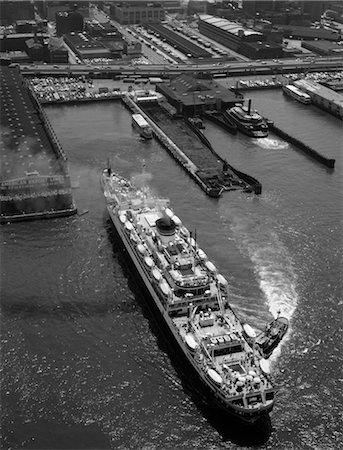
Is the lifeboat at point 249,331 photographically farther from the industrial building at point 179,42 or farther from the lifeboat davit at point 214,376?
the industrial building at point 179,42

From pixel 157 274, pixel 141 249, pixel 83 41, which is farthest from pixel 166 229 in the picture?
pixel 83 41

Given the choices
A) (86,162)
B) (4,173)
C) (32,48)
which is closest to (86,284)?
(4,173)

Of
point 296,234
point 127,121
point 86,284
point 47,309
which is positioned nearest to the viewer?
point 47,309

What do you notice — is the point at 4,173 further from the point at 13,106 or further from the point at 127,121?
the point at 127,121

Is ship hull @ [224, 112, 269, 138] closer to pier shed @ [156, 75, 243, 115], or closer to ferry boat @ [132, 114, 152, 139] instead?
pier shed @ [156, 75, 243, 115]

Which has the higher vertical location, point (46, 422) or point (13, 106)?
point (13, 106)

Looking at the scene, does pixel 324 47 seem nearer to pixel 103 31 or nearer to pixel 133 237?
pixel 103 31

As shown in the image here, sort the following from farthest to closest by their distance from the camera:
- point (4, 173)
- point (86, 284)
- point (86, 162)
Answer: point (86, 162) → point (4, 173) → point (86, 284)

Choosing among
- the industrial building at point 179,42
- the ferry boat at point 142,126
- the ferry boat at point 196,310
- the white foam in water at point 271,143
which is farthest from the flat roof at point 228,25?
the ferry boat at point 196,310
